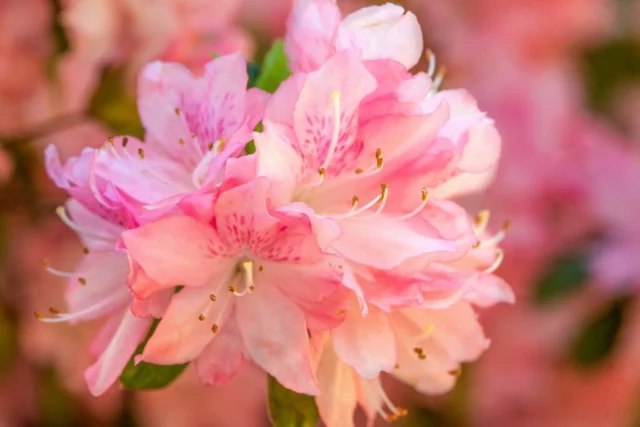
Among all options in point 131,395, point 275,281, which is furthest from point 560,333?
point 275,281

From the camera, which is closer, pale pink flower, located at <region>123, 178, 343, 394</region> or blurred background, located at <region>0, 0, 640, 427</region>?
pale pink flower, located at <region>123, 178, 343, 394</region>

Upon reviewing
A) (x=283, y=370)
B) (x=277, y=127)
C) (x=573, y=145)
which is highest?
(x=277, y=127)

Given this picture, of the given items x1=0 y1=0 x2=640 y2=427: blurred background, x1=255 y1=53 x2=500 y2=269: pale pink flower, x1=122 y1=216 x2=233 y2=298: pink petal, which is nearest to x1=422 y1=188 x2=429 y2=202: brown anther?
x1=255 y1=53 x2=500 y2=269: pale pink flower

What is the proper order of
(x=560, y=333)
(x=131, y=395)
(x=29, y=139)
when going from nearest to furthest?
(x=29, y=139) → (x=131, y=395) → (x=560, y=333)

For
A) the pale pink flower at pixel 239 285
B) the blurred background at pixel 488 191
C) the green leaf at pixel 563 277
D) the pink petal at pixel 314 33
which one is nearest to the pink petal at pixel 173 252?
the pale pink flower at pixel 239 285

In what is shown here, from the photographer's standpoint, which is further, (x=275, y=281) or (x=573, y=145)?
(x=573, y=145)

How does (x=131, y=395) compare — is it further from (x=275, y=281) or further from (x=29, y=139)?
(x=275, y=281)

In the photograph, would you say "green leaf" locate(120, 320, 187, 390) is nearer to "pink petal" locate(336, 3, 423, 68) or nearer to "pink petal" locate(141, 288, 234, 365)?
"pink petal" locate(141, 288, 234, 365)
